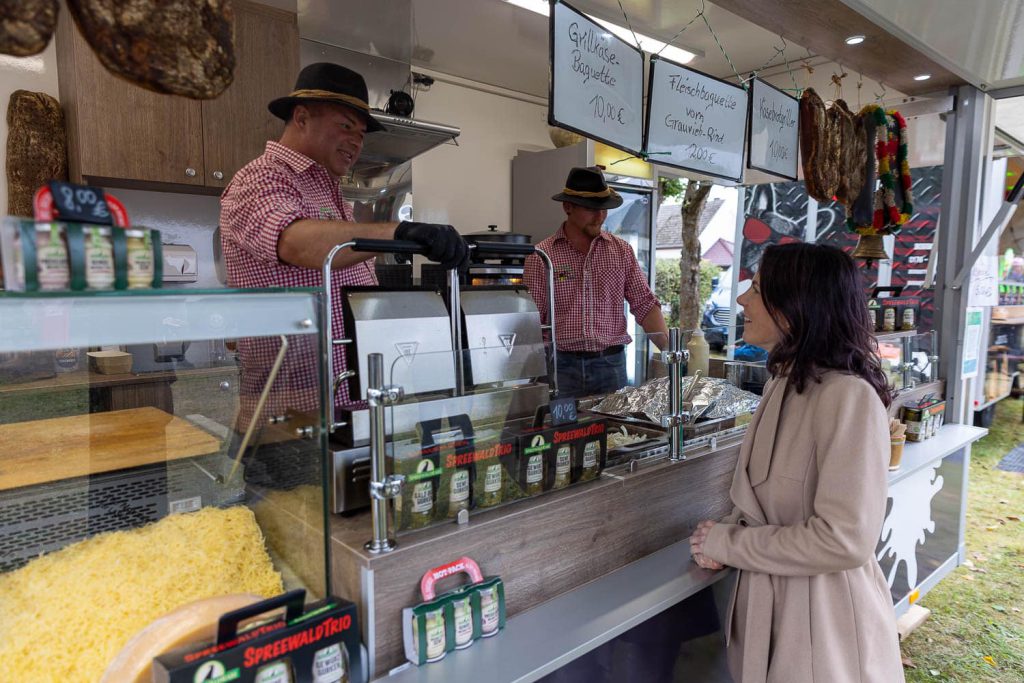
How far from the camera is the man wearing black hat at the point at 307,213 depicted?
4.34 feet

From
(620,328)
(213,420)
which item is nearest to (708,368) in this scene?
(620,328)

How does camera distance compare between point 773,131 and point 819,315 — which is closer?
point 819,315

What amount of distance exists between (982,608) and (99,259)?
378cm

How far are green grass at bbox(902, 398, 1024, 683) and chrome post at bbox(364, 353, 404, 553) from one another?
246 centimetres

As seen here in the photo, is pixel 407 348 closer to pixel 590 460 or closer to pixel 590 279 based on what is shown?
pixel 590 460

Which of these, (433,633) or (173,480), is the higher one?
(173,480)

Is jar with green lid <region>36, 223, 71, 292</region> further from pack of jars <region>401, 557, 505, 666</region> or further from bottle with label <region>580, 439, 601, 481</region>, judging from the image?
bottle with label <region>580, 439, 601, 481</region>

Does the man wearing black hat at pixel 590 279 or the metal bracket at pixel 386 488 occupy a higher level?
the man wearing black hat at pixel 590 279

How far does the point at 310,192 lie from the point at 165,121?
1.97 metres

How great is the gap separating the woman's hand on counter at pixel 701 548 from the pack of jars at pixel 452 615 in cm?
53

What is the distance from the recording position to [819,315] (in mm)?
1377

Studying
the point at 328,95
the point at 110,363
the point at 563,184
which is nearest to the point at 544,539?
the point at 328,95

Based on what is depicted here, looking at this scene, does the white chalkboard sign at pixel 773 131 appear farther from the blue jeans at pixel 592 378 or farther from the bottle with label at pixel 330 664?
the bottle with label at pixel 330 664

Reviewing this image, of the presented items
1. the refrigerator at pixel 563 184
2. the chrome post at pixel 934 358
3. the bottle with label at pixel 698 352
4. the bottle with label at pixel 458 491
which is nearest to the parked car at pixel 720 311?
the refrigerator at pixel 563 184
